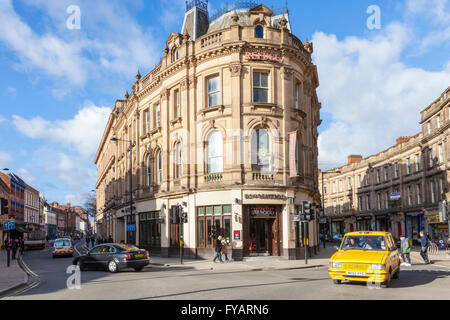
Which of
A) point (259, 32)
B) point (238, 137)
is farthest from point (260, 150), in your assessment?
point (259, 32)

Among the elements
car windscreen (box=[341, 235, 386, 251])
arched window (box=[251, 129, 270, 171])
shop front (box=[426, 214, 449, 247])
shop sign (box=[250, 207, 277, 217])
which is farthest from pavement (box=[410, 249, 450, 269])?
shop front (box=[426, 214, 449, 247])

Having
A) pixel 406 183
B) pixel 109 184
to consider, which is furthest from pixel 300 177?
pixel 109 184

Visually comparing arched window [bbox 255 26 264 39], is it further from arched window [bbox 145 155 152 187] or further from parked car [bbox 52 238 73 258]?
parked car [bbox 52 238 73 258]

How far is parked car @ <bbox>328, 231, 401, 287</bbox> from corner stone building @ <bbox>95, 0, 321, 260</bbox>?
40.3 ft

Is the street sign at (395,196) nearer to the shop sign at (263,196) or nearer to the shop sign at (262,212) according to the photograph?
the shop sign at (262,212)

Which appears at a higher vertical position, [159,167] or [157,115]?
[157,115]

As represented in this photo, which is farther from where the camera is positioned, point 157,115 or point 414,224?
point 414,224

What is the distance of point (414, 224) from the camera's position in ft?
166

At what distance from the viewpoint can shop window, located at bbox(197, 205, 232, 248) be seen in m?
27.4

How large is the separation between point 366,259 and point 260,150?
15504 mm

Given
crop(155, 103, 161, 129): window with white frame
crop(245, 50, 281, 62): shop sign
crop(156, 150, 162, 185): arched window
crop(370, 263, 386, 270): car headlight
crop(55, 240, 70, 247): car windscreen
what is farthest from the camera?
crop(55, 240, 70, 247): car windscreen

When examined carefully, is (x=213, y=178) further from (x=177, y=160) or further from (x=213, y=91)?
(x=213, y=91)

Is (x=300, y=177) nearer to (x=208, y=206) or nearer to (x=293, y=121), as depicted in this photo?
(x=293, y=121)

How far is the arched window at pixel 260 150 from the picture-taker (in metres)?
28.0
